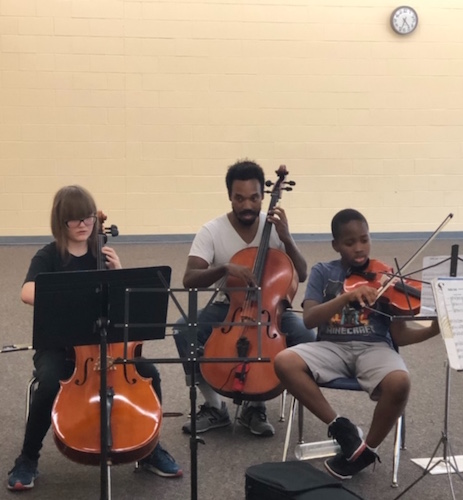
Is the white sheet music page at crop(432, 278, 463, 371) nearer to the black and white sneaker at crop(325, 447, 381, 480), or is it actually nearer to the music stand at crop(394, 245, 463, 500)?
the music stand at crop(394, 245, 463, 500)

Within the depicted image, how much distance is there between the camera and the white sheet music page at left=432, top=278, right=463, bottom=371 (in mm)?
1884

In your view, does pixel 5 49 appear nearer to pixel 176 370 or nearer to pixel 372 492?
pixel 176 370

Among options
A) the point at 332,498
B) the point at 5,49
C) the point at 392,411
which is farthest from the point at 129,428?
the point at 5,49

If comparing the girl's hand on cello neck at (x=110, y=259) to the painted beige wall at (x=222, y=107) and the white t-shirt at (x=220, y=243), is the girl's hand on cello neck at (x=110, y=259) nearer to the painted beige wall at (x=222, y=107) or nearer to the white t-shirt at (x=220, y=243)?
the white t-shirt at (x=220, y=243)

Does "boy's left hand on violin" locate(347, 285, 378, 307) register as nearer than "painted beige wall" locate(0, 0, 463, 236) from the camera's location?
Yes

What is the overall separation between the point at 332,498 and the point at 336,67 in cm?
560

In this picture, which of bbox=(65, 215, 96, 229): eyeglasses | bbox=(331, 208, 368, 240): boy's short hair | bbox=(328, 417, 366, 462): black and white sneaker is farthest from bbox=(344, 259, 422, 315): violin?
bbox=(65, 215, 96, 229): eyeglasses

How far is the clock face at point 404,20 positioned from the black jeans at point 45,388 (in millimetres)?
5483

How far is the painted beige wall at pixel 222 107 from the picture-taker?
662 centimetres

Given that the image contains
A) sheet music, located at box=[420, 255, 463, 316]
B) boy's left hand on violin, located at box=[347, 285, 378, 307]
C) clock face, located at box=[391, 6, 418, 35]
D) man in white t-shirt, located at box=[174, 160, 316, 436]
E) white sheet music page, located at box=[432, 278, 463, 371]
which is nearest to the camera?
white sheet music page, located at box=[432, 278, 463, 371]

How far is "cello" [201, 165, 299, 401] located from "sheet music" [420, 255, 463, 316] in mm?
539

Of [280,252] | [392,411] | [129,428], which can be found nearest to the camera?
[129,428]

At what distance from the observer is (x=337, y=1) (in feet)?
22.5

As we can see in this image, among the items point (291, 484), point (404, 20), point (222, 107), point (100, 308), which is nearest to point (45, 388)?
point (100, 308)
